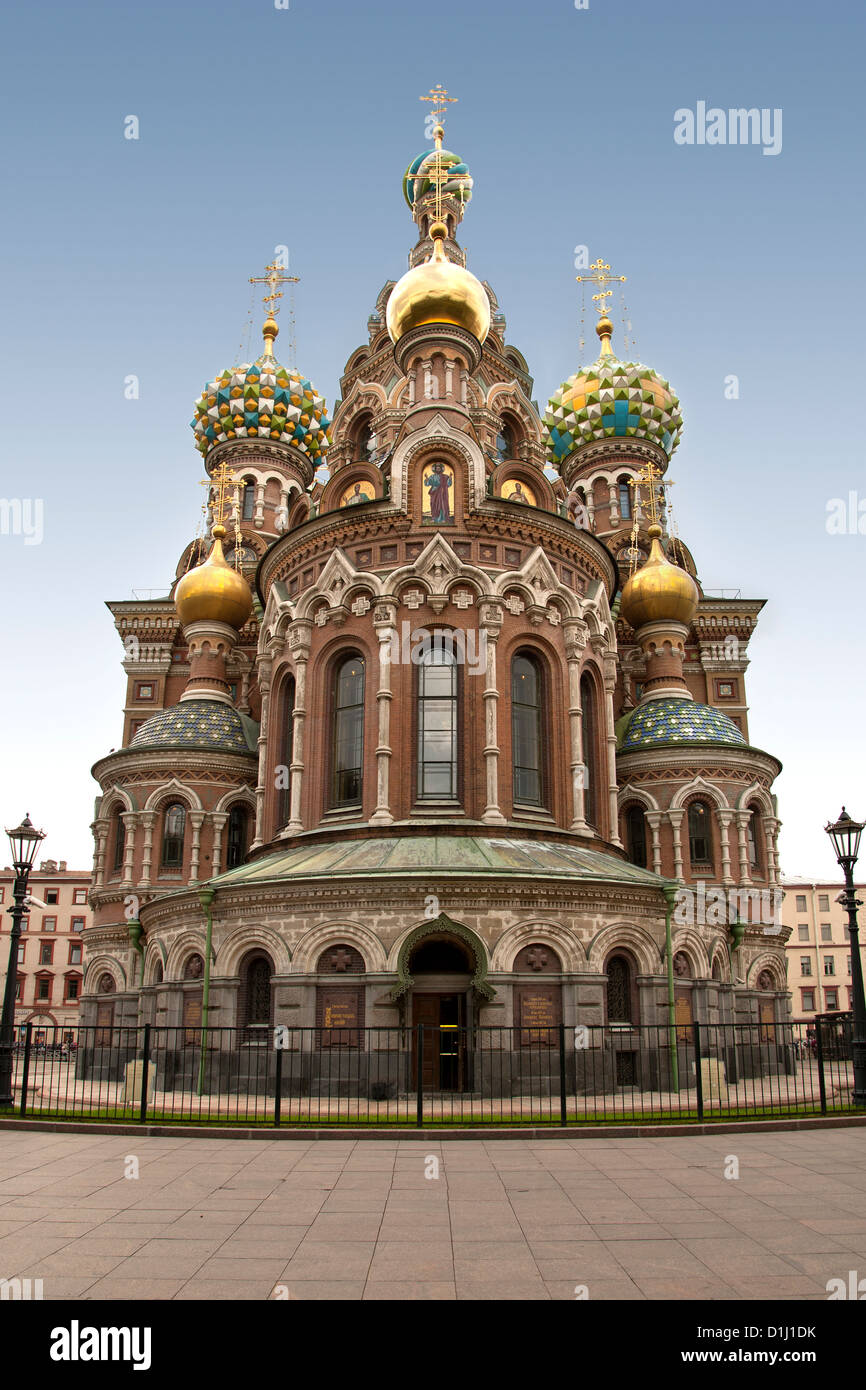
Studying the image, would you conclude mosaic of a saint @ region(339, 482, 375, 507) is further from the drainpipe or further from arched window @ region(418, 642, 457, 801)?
the drainpipe

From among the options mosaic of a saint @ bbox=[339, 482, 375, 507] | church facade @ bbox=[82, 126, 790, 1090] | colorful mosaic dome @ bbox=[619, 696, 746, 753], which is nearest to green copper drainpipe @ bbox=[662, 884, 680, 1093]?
church facade @ bbox=[82, 126, 790, 1090]

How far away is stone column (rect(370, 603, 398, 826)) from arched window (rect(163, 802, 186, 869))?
10.1 metres

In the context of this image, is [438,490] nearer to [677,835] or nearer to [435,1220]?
[677,835]

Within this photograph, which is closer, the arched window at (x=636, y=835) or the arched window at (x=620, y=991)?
the arched window at (x=620, y=991)

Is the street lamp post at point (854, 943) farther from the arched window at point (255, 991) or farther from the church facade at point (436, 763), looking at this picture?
the arched window at point (255, 991)

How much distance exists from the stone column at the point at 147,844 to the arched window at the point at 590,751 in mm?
13201

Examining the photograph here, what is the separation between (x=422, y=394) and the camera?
2797 cm

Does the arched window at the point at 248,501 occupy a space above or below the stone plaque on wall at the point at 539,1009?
above

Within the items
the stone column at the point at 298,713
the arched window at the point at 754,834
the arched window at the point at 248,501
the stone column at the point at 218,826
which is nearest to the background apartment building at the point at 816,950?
the arched window at the point at 754,834

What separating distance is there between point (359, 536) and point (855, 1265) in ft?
68.0

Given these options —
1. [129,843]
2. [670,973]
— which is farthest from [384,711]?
[129,843]

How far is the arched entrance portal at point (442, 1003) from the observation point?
19781 mm

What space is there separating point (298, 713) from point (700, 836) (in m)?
12.9

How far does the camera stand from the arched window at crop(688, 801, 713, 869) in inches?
1197
